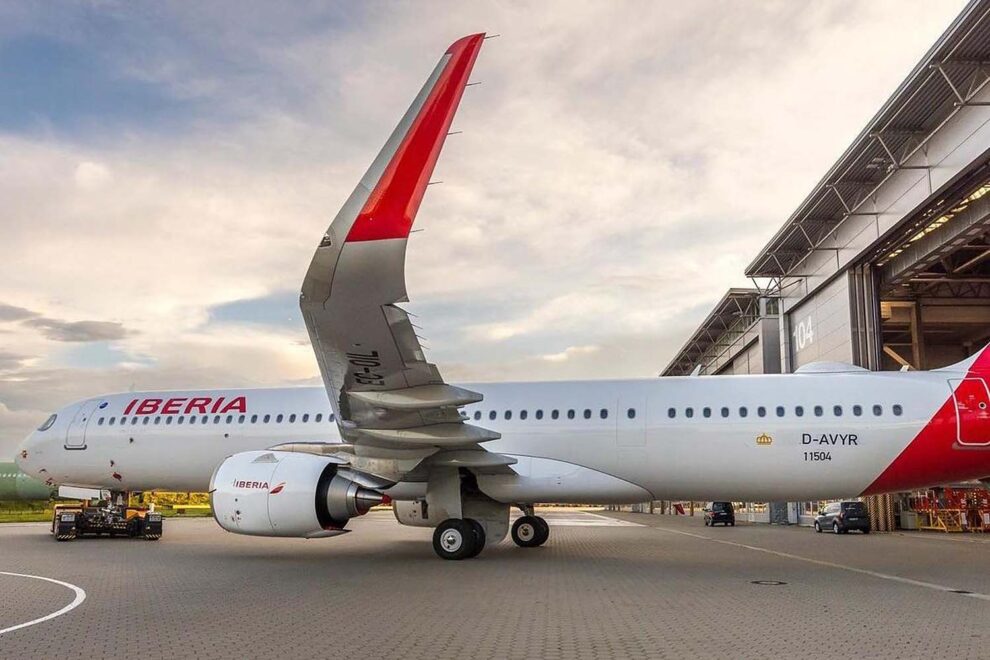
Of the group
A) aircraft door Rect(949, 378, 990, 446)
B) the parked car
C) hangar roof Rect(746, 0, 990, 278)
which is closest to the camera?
aircraft door Rect(949, 378, 990, 446)

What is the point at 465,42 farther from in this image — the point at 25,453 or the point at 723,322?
the point at 723,322

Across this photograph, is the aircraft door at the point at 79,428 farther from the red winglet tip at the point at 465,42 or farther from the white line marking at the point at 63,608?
the red winglet tip at the point at 465,42

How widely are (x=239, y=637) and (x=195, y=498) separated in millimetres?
47917

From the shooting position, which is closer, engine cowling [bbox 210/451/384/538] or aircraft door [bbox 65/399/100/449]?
engine cowling [bbox 210/451/384/538]

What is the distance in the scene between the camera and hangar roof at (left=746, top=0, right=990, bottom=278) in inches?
602

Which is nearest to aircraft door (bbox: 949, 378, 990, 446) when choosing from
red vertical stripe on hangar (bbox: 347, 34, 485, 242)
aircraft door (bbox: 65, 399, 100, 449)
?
red vertical stripe on hangar (bbox: 347, 34, 485, 242)

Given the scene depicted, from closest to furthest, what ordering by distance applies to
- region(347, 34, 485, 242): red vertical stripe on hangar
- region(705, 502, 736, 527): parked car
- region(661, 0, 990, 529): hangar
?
region(347, 34, 485, 242): red vertical stripe on hangar, region(661, 0, 990, 529): hangar, region(705, 502, 736, 527): parked car

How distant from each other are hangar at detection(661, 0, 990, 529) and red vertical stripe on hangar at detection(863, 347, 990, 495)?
18.7ft

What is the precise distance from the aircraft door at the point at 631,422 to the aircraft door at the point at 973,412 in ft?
15.5

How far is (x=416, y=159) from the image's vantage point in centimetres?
767

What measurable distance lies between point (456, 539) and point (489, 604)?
4356 millimetres

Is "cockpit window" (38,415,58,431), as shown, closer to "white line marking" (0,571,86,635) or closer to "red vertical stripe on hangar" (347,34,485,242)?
"white line marking" (0,571,86,635)

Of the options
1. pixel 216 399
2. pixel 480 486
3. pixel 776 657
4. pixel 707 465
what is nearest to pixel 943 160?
pixel 707 465

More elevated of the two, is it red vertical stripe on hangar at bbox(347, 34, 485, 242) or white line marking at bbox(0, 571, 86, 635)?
red vertical stripe on hangar at bbox(347, 34, 485, 242)
